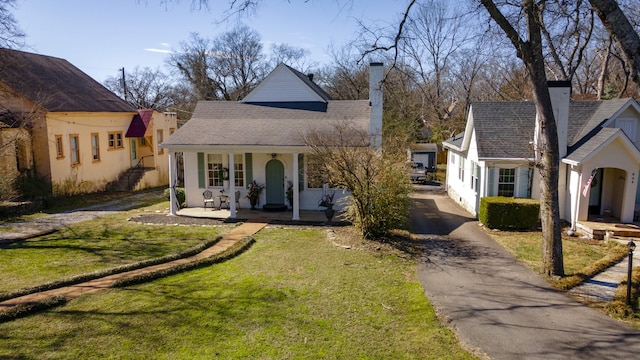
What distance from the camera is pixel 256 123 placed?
61.9 ft

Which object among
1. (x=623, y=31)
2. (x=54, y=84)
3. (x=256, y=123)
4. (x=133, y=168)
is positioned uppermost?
(x=54, y=84)

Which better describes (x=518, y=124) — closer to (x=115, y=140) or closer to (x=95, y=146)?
(x=95, y=146)

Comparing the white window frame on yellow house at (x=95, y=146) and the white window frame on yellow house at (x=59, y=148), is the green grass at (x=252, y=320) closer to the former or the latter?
the white window frame on yellow house at (x=59, y=148)

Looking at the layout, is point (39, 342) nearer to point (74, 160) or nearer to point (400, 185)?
point (400, 185)

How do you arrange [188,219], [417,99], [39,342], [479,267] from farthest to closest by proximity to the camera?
1. [417,99]
2. [188,219]
3. [479,267]
4. [39,342]

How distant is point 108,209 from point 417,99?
31958 millimetres

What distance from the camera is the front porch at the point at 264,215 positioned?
16.2 metres

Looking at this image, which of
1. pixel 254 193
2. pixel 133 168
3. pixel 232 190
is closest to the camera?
pixel 232 190

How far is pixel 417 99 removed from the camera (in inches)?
1686

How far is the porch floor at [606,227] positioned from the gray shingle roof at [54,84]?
23.0m

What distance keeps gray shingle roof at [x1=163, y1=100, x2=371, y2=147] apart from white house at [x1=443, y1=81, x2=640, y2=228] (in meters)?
5.10

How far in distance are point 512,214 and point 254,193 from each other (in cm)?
1017

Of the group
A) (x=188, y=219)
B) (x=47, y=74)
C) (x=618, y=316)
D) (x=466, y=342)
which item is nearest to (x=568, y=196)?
(x=618, y=316)

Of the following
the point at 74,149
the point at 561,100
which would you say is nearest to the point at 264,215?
the point at 561,100
